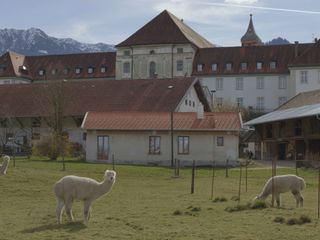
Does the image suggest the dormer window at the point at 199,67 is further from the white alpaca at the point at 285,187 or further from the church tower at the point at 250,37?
the white alpaca at the point at 285,187

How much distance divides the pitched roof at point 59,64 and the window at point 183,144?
63.8 metres

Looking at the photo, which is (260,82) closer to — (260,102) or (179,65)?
(260,102)

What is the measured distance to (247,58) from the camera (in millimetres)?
109000

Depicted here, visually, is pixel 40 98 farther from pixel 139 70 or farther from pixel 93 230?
pixel 93 230

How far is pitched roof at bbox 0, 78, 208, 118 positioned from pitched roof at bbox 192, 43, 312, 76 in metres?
38.6

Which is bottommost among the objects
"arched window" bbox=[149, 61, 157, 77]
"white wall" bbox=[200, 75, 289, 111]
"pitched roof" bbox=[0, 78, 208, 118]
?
"pitched roof" bbox=[0, 78, 208, 118]

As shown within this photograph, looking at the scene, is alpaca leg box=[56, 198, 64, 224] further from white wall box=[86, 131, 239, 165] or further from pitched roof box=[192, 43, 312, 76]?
pitched roof box=[192, 43, 312, 76]

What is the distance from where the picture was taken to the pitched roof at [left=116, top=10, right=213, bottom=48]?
109m

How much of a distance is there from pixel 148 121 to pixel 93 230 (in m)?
37.8

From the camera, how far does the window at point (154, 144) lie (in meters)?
52.5

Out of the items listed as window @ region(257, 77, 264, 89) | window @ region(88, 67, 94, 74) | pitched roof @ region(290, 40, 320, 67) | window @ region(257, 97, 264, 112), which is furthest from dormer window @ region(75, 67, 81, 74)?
pitched roof @ region(290, 40, 320, 67)

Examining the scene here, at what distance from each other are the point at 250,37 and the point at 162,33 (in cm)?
4144

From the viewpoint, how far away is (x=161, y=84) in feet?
226

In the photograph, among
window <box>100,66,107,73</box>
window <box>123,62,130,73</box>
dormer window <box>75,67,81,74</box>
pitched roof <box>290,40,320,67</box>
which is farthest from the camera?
dormer window <box>75,67,81,74</box>
